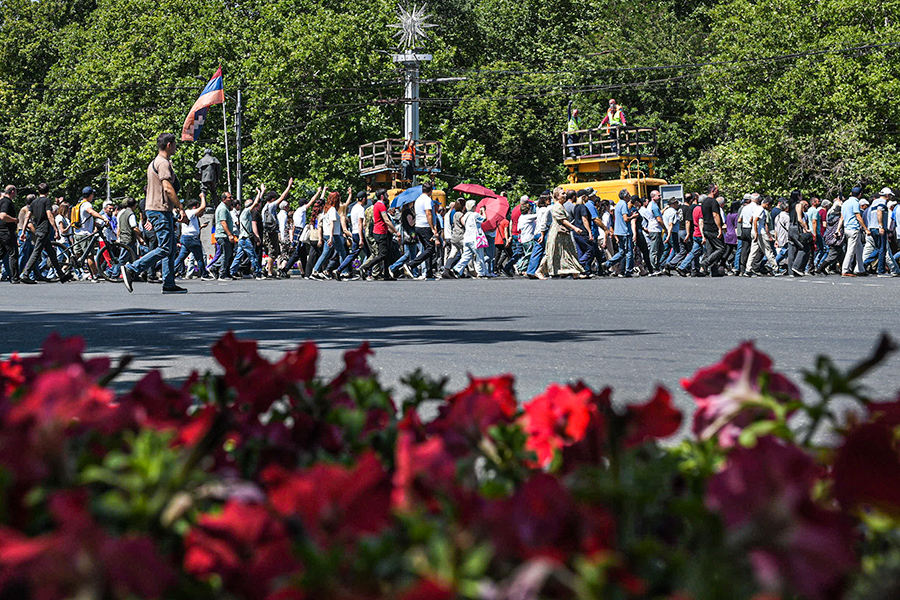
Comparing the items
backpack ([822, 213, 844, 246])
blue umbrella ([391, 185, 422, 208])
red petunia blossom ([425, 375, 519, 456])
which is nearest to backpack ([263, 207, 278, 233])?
blue umbrella ([391, 185, 422, 208])

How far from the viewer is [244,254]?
1045 inches

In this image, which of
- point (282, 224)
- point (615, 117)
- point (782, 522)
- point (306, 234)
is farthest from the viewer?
point (615, 117)

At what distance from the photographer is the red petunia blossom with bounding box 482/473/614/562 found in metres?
1.02

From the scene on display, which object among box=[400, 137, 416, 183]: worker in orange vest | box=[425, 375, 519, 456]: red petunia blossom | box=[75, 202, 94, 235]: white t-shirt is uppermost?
box=[400, 137, 416, 183]: worker in orange vest

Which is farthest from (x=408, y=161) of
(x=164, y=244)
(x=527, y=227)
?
(x=164, y=244)

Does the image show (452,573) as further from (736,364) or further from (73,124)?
(73,124)

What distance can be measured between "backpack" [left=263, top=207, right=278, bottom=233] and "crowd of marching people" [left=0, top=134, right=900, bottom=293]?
0.04 m

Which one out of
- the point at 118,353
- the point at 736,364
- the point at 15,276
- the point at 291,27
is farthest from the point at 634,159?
the point at 736,364

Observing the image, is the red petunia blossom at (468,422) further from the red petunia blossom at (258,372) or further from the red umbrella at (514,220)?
the red umbrella at (514,220)

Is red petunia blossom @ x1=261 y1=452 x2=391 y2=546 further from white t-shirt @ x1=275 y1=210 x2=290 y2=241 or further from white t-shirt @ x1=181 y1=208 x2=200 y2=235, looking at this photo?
white t-shirt @ x1=275 y1=210 x2=290 y2=241

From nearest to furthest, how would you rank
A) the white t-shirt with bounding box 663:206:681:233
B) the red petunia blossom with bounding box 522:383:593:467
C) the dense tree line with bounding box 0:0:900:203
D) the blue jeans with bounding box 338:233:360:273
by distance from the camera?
the red petunia blossom with bounding box 522:383:593:467 < the blue jeans with bounding box 338:233:360:273 < the white t-shirt with bounding box 663:206:681:233 < the dense tree line with bounding box 0:0:900:203

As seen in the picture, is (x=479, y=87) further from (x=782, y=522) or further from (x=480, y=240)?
(x=782, y=522)

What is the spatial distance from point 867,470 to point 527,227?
2517 cm

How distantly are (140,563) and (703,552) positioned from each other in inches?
16.9
